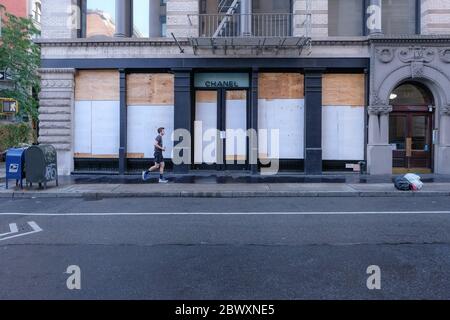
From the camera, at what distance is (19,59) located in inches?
1006

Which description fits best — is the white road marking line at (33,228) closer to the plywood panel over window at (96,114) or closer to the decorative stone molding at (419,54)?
the plywood panel over window at (96,114)

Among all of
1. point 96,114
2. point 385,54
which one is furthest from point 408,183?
point 96,114

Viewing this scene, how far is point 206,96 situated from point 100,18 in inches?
226

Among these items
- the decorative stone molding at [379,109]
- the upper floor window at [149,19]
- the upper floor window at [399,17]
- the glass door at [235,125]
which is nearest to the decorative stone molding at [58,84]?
the upper floor window at [149,19]

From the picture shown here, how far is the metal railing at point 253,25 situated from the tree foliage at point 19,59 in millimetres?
12594

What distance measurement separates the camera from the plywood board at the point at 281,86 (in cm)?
1716

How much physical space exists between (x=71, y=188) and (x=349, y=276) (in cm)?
1033

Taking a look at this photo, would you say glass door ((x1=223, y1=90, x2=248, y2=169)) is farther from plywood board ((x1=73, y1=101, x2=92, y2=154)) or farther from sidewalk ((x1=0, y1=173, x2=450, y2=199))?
plywood board ((x1=73, y1=101, x2=92, y2=154))

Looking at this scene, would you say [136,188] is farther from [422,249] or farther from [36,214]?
[422,249]

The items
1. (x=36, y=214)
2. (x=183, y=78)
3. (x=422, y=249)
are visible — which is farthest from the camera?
(x=183, y=78)

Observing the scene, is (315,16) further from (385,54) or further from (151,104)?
(151,104)
